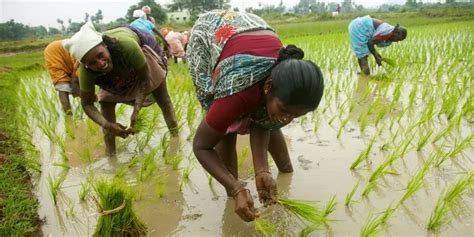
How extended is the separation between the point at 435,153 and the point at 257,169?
148 centimetres

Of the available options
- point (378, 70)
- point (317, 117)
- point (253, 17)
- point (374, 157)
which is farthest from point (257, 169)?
point (378, 70)

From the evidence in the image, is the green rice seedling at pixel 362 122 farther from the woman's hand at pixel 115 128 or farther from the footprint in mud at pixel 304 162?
the woman's hand at pixel 115 128

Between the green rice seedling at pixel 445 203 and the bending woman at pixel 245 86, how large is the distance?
76cm

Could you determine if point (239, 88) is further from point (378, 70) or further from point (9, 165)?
point (378, 70)

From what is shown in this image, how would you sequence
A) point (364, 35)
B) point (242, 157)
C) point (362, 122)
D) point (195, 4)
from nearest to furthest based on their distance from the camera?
point (242, 157), point (362, 122), point (364, 35), point (195, 4)

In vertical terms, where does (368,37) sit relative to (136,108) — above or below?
above

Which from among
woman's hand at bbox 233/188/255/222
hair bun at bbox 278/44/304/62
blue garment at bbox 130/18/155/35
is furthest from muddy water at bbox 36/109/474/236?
blue garment at bbox 130/18/155/35

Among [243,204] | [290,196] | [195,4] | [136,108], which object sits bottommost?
[290,196]

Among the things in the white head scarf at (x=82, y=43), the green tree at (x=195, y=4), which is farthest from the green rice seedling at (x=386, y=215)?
the green tree at (x=195, y=4)

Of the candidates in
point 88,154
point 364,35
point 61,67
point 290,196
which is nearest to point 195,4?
point 364,35

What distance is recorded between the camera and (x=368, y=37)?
545cm

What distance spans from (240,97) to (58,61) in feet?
10.1

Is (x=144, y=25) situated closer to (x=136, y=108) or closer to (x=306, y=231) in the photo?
(x=136, y=108)

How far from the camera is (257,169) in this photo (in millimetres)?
1916
